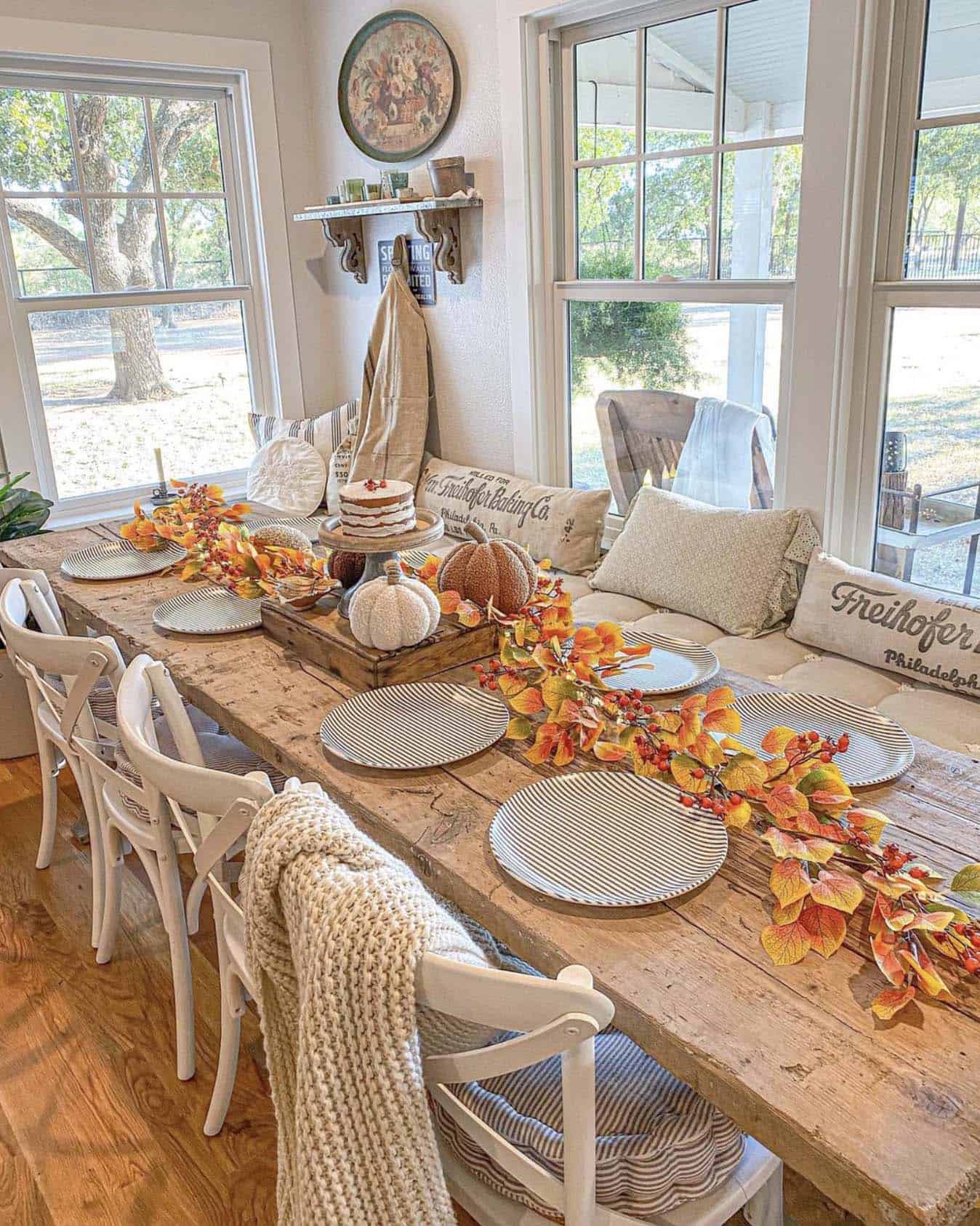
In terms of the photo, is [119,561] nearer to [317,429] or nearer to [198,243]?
[317,429]

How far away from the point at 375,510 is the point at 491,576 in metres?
0.24

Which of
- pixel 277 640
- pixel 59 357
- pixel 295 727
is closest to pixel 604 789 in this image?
pixel 295 727

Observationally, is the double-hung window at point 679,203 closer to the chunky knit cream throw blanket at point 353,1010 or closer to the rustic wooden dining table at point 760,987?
the rustic wooden dining table at point 760,987

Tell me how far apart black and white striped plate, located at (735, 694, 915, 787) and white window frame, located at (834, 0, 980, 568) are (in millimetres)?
Answer: 1118

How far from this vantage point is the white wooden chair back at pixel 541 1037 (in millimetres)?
849

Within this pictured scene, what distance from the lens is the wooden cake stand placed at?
175 cm

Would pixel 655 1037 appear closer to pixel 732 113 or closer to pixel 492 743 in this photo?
pixel 492 743

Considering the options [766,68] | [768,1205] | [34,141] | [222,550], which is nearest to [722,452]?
[766,68]

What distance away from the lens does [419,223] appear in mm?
3336

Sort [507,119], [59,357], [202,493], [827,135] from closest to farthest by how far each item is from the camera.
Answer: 1. [827,135]
2. [202,493]
3. [507,119]
4. [59,357]

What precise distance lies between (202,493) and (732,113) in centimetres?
170

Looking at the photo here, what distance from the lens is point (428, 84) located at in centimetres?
330

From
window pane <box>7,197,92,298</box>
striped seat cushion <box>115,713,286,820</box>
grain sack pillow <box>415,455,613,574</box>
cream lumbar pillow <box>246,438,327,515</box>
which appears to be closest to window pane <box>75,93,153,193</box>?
window pane <box>7,197,92,298</box>

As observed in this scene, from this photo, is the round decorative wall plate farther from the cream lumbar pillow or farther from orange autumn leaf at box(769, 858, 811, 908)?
orange autumn leaf at box(769, 858, 811, 908)
